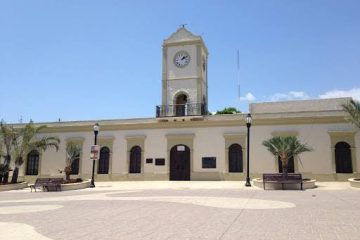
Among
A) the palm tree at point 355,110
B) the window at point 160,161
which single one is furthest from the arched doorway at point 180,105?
the palm tree at point 355,110

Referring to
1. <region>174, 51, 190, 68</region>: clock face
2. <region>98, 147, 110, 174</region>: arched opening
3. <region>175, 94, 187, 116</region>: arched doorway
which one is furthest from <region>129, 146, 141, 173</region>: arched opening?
<region>174, 51, 190, 68</region>: clock face

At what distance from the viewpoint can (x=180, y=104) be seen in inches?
1075

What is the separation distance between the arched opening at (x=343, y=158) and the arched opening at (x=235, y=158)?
6289mm

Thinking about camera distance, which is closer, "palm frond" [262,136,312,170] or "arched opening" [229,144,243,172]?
"palm frond" [262,136,312,170]

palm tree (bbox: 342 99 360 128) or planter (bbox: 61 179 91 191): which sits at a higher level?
palm tree (bbox: 342 99 360 128)

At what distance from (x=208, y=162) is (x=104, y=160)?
838 centimetres

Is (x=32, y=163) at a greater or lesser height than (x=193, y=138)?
lesser

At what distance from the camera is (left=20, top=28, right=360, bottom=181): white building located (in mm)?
22844

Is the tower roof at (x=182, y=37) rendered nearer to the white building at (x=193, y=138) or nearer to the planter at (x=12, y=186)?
the white building at (x=193, y=138)

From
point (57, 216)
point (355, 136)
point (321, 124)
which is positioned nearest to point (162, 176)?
point (321, 124)

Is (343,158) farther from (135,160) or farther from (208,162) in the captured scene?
(135,160)

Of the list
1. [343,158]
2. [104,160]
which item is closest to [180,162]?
[104,160]

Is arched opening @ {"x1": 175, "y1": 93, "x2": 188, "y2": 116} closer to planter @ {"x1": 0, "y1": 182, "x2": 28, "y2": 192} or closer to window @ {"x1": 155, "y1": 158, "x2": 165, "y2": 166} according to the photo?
window @ {"x1": 155, "y1": 158, "x2": 165, "y2": 166}

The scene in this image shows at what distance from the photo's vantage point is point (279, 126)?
23938 millimetres
